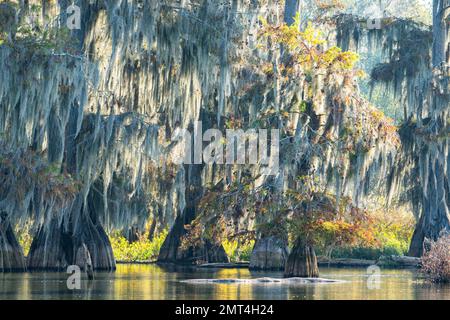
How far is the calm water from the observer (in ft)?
80.3

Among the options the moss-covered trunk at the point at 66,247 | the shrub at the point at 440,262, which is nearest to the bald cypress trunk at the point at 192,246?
the moss-covered trunk at the point at 66,247

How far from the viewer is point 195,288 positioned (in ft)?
88.9

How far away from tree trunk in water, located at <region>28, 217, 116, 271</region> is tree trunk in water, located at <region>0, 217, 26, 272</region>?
3.26ft

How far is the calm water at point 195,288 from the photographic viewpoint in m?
24.5

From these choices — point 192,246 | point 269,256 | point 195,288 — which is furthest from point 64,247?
point 195,288

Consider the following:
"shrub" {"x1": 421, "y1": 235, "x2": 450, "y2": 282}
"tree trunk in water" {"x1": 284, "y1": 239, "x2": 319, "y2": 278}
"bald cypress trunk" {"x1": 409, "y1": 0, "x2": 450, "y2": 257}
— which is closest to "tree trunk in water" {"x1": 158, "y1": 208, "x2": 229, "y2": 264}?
Answer: "bald cypress trunk" {"x1": 409, "y1": 0, "x2": 450, "y2": 257}

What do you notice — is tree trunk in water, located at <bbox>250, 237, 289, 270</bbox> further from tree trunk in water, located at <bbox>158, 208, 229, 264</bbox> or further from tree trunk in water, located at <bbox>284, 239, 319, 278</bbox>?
tree trunk in water, located at <bbox>284, 239, 319, 278</bbox>

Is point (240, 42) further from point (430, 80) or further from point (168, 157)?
point (430, 80)

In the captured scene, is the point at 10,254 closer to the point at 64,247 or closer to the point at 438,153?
the point at 64,247

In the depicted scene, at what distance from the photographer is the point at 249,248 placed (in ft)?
149

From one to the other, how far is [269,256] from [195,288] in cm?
1078

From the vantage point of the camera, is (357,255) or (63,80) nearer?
(63,80)

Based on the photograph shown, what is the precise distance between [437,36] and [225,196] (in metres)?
12.4
